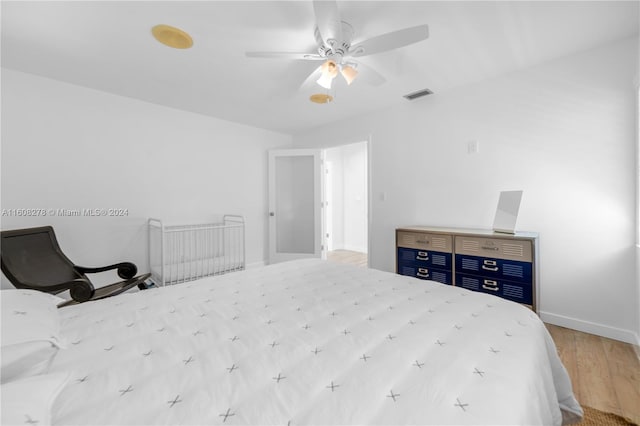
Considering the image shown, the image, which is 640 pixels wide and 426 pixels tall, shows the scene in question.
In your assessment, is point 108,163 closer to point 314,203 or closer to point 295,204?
point 295,204

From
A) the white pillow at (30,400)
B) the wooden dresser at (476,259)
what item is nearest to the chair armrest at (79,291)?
the white pillow at (30,400)

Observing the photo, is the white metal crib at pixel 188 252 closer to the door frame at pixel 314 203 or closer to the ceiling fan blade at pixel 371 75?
the door frame at pixel 314 203

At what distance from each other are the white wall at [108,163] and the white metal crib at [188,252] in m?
0.16

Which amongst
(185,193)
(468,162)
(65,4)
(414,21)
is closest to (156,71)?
(65,4)

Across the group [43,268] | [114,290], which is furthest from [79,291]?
[43,268]

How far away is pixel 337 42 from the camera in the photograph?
1779 millimetres

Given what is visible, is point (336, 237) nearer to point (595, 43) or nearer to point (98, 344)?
point (595, 43)

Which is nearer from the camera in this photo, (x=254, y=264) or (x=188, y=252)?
(x=188, y=252)

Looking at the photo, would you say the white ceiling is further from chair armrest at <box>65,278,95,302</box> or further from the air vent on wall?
chair armrest at <box>65,278,95,302</box>

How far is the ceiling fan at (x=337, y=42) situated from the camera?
5.14ft

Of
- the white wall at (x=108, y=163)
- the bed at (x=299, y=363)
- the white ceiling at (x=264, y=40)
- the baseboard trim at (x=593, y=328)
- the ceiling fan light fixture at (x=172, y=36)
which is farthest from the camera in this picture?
the white wall at (x=108, y=163)

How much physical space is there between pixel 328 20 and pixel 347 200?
4806 millimetres

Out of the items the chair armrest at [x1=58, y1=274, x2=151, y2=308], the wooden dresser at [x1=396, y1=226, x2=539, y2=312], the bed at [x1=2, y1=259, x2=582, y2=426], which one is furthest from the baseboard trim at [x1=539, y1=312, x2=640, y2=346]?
the chair armrest at [x1=58, y1=274, x2=151, y2=308]

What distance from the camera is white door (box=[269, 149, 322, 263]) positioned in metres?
4.49
